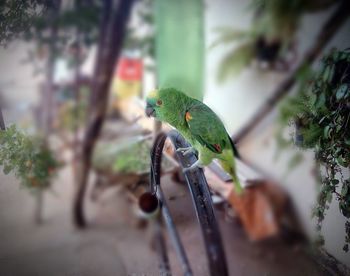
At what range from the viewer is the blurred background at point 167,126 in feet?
2.10

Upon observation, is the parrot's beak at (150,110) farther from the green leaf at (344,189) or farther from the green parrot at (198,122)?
the green leaf at (344,189)

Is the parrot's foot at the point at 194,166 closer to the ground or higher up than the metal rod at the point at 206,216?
higher up

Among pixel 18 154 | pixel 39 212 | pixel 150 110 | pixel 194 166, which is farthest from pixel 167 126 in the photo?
pixel 39 212

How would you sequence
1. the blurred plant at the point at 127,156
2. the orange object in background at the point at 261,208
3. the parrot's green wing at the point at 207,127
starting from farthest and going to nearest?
1. the orange object in background at the point at 261,208
2. the blurred plant at the point at 127,156
3. the parrot's green wing at the point at 207,127

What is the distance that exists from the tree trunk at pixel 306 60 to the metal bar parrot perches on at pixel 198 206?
0.50 ft

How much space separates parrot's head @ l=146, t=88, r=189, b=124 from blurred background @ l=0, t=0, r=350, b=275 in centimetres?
Answer: 6

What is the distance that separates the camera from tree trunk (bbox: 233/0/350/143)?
82 centimetres

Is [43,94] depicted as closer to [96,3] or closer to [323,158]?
[96,3]

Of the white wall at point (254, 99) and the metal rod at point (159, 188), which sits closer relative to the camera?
the metal rod at point (159, 188)

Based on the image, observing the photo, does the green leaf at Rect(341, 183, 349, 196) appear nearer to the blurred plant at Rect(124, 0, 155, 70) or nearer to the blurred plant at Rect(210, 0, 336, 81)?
the blurred plant at Rect(210, 0, 336, 81)

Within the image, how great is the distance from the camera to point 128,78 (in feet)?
4.48

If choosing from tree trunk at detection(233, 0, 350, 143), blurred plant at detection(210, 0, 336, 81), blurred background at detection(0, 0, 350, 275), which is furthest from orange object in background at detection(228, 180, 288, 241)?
blurred plant at detection(210, 0, 336, 81)

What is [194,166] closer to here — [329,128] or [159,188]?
[159,188]

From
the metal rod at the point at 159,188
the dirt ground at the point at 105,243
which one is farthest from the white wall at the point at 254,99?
the metal rod at the point at 159,188
